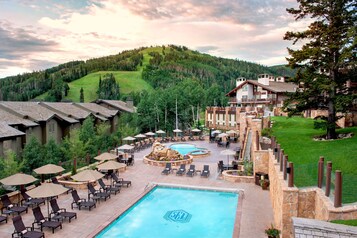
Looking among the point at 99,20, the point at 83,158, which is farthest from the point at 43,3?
the point at 83,158

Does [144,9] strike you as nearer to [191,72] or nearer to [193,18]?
[193,18]

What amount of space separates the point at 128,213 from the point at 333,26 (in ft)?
53.1

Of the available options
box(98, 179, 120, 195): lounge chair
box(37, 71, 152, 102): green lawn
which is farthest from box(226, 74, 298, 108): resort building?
box(37, 71, 152, 102): green lawn

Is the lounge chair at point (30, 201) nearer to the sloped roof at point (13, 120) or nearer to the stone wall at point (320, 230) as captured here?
the stone wall at point (320, 230)

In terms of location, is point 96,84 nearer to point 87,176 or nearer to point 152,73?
point 152,73

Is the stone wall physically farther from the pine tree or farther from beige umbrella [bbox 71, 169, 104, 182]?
the pine tree

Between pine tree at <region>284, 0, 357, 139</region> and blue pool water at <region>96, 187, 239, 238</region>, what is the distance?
25.8ft

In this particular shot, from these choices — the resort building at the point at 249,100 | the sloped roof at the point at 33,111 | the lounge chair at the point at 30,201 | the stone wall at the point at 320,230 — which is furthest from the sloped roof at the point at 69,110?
the stone wall at the point at 320,230

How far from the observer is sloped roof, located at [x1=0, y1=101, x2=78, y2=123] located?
32.0 m

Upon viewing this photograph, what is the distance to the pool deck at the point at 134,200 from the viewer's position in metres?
12.0

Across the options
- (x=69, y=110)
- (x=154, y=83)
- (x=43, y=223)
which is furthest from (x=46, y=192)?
(x=154, y=83)

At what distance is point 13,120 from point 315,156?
27919 millimetres

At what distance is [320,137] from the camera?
19453 millimetres

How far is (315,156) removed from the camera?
14.3 metres
